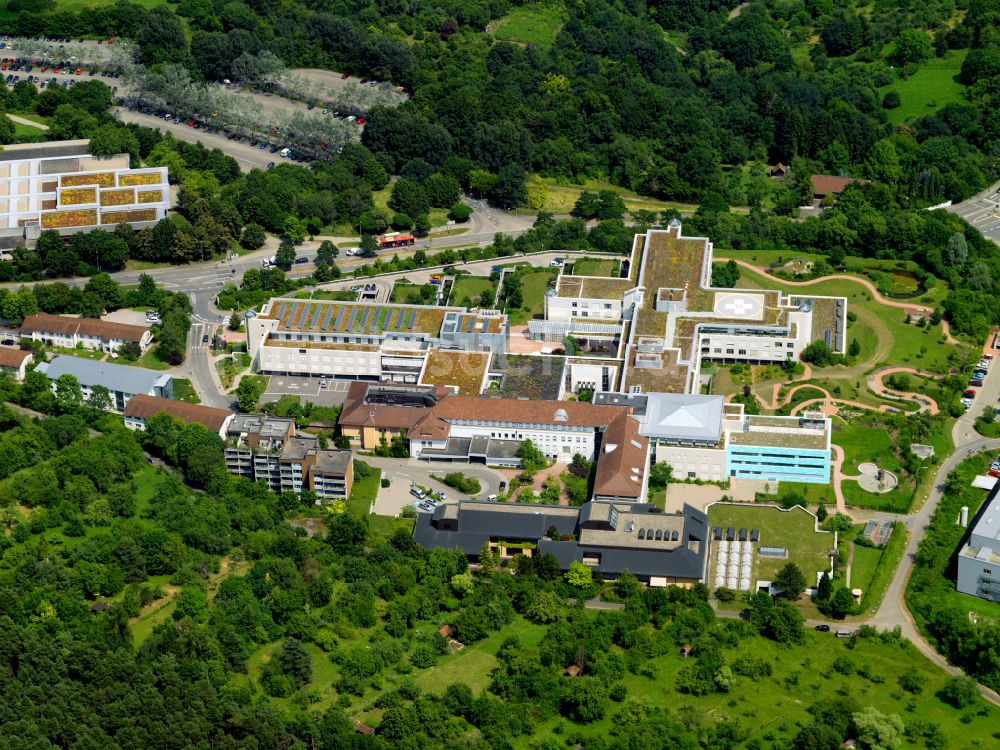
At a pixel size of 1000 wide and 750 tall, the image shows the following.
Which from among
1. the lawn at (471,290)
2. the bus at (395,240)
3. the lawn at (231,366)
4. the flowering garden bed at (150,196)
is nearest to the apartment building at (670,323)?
the lawn at (471,290)

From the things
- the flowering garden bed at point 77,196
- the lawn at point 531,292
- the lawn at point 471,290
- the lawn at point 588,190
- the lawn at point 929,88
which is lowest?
the flowering garden bed at point 77,196

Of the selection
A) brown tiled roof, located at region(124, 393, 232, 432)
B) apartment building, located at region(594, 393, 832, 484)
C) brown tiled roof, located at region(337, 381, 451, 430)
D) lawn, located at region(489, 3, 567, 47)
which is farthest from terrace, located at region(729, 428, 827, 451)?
lawn, located at region(489, 3, 567, 47)

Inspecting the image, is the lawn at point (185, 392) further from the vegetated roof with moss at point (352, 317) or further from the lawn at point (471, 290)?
the lawn at point (471, 290)

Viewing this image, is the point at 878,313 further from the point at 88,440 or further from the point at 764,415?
the point at 88,440

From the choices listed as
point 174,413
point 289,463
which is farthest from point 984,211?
point 174,413

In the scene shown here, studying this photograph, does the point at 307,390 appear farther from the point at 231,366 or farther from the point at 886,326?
the point at 886,326

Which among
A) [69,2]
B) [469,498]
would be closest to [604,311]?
[469,498]

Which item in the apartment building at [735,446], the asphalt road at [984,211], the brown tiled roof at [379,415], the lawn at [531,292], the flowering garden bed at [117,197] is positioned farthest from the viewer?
the asphalt road at [984,211]

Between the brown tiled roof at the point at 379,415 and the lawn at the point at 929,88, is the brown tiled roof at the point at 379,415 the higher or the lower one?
the lower one
